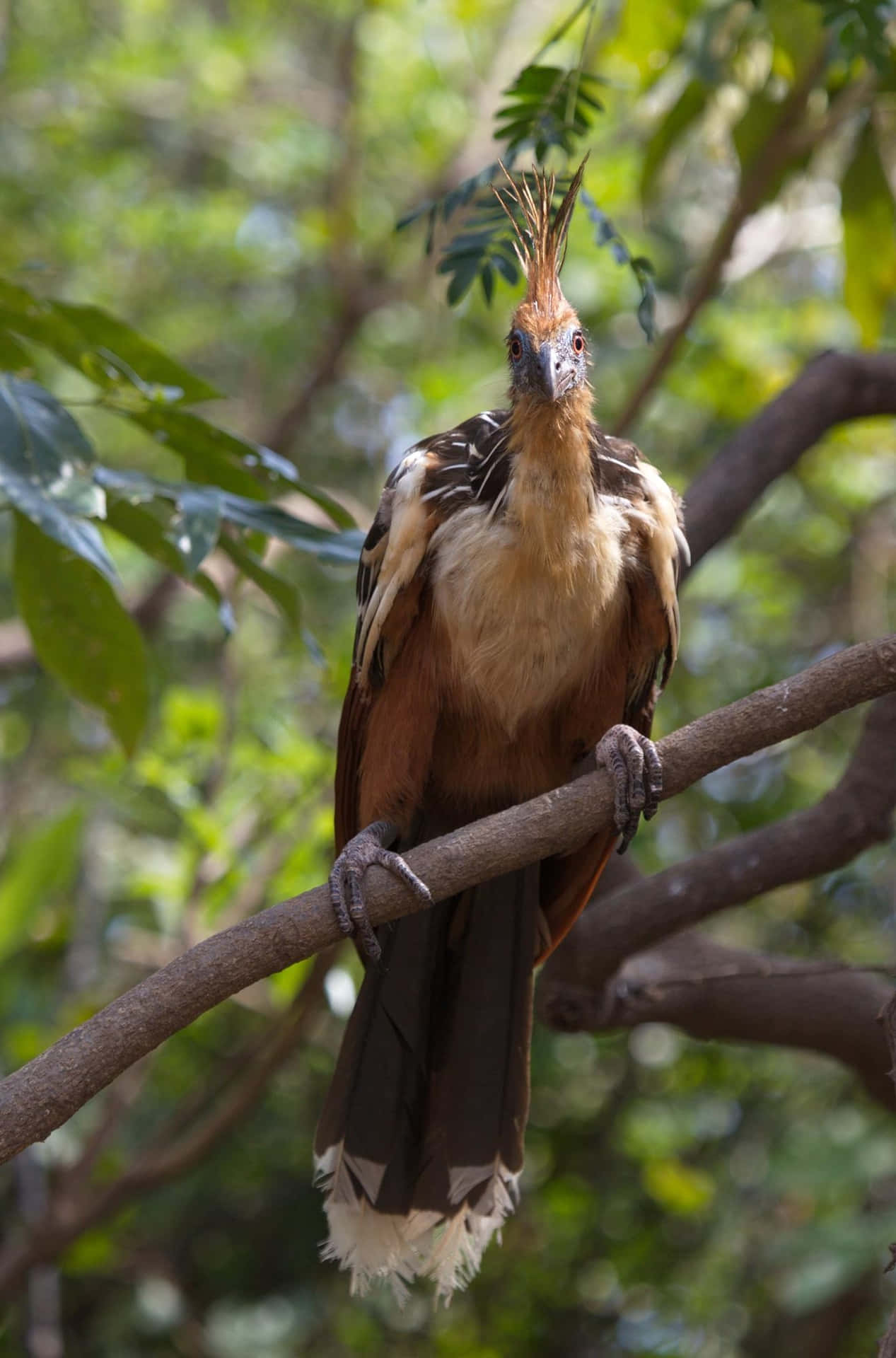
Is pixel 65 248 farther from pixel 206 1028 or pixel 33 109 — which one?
pixel 206 1028

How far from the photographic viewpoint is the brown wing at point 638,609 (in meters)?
2.56

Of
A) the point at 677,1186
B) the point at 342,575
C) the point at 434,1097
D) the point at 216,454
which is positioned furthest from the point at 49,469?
the point at 342,575

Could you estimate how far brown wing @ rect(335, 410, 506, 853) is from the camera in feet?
8.33

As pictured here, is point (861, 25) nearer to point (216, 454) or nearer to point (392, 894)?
point (216, 454)

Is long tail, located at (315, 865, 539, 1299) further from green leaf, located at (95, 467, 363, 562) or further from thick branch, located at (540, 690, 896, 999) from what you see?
green leaf, located at (95, 467, 363, 562)

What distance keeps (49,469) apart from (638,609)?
3.64 ft

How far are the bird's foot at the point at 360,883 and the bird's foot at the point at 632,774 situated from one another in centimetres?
40

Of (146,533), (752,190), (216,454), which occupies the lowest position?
(146,533)

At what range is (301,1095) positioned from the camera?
511 centimetres

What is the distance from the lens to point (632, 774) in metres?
2.31

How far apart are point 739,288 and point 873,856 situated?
2.54 m

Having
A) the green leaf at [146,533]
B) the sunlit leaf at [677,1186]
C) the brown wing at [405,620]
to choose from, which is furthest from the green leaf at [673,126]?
the sunlit leaf at [677,1186]

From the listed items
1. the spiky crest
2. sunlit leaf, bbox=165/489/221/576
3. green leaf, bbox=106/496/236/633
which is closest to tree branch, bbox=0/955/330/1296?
green leaf, bbox=106/496/236/633

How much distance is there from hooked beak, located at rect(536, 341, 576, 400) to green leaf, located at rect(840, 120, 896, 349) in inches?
46.9
